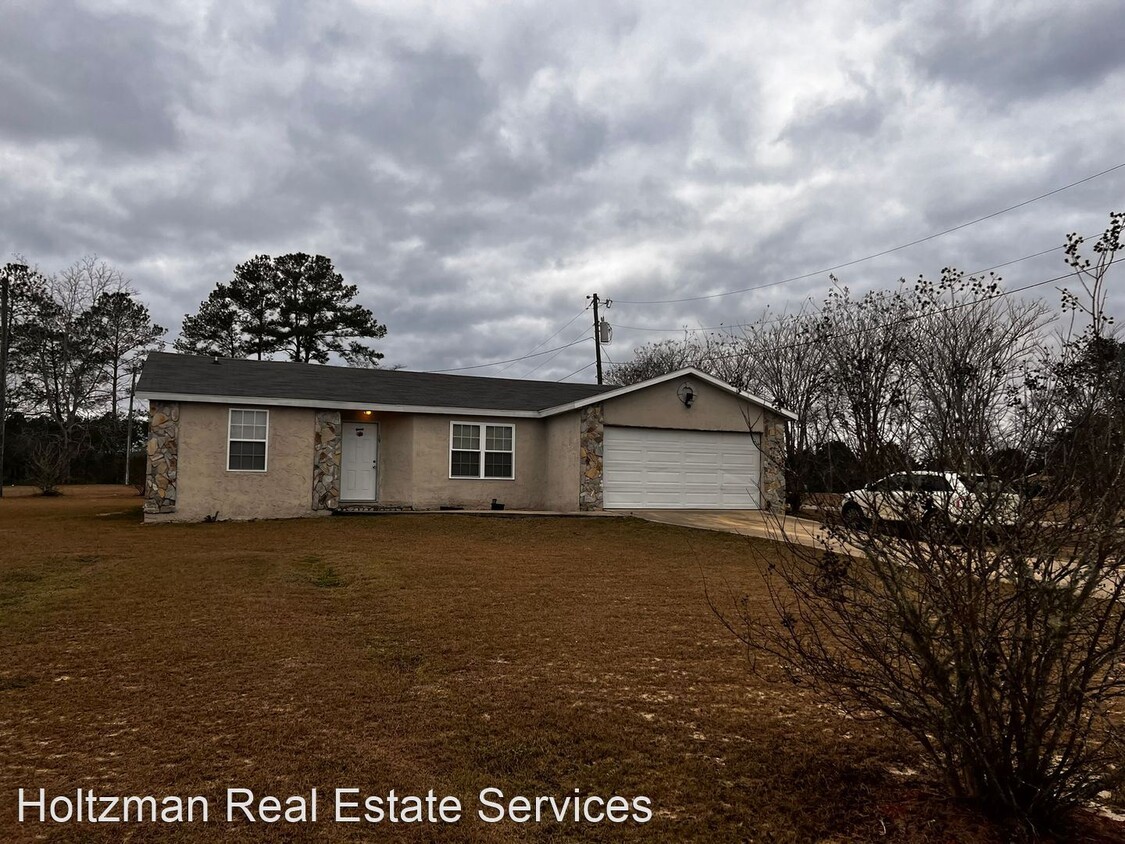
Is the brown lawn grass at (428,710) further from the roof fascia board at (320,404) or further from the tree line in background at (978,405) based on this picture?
A: the roof fascia board at (320,404)

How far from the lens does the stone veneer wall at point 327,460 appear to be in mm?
15961

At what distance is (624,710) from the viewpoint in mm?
4066

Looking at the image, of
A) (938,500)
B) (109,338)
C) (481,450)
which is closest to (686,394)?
(481,450)

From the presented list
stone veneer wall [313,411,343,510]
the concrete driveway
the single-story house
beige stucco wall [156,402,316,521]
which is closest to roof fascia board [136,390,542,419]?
the single-story house

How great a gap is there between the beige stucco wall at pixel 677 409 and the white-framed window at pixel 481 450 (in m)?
2.85

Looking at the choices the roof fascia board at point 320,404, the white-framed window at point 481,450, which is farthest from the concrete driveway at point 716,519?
the roof fascia board at point 320,404

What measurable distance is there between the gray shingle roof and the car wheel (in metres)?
14.5

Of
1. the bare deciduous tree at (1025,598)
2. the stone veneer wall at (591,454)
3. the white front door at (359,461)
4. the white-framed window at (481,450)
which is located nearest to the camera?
the bare deciduous tree at (1025,598)

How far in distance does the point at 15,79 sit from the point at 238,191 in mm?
7627

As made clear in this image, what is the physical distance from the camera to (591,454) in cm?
1672

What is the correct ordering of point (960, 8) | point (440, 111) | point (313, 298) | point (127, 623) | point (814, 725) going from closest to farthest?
1. point (814, 725)
2. point (127, 623)
3. point (960, 8)
4. point (440, 111)
5. point (313, 298)

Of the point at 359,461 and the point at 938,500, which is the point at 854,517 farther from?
the point at 359,461

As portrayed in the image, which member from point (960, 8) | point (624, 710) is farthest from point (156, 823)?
point (960, 8)

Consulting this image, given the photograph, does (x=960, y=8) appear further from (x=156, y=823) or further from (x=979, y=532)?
(x=156, y=823)
